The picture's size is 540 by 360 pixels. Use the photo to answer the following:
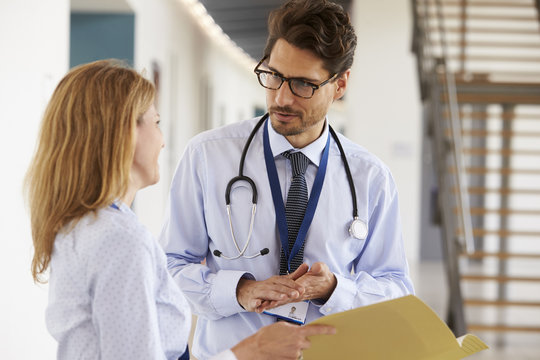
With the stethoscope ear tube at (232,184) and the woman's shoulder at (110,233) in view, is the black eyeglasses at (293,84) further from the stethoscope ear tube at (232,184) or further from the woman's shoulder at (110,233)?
the woman's shoulder at (110,233)

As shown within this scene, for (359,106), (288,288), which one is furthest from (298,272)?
(359,106)

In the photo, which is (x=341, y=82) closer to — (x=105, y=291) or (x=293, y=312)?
(x=293, y=312)

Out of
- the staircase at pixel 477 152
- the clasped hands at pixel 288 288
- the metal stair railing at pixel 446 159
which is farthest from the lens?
the staircase at pixel 477 152

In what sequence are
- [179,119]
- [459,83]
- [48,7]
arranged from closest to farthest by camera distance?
[48,7], [459,83], [179,119]

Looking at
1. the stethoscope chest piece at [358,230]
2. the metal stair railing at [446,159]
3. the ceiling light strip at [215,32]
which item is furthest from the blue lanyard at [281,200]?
the ceiling light strip at [215,32]

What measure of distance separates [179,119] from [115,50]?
114 inches

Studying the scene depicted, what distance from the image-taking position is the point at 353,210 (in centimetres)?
187

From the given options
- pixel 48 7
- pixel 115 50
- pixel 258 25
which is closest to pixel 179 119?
pixel 115 50

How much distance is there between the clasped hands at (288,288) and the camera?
1.58m

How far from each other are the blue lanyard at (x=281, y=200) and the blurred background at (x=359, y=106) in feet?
1.56

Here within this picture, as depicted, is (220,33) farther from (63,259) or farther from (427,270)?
(63,259)

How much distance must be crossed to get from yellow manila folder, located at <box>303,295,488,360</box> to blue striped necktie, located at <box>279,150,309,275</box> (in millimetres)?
411

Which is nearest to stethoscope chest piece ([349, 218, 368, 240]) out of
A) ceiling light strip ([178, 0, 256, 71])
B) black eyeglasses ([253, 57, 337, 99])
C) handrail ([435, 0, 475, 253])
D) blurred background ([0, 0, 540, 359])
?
black eyeglasses ([253, 57, 337, 99])

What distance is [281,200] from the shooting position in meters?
1.83
